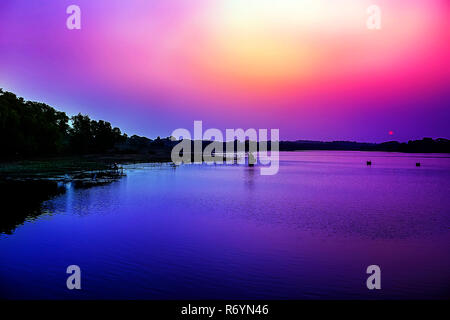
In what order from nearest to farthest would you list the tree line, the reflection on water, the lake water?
the lake water
the reflection on water
the tree line

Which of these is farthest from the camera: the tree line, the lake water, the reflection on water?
the tree line

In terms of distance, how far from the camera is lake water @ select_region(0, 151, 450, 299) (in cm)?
1400

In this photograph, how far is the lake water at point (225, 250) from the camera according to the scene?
45.9ft

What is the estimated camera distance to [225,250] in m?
19.8

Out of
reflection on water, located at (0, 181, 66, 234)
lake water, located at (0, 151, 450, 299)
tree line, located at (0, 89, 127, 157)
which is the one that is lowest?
lake water, located at (0, 151, 450, 299)

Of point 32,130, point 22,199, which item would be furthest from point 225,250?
point 32,130

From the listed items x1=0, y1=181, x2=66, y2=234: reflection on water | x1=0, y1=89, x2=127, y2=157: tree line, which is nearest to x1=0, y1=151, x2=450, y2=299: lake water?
x1=0, y1=181, x2=66, y2=234: reflection on water

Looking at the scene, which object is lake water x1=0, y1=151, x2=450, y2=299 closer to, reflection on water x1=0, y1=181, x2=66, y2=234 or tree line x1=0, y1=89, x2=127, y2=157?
reflection on water x1=0, y1=181, x2=66, y2=234

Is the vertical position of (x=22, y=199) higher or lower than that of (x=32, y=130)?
lower

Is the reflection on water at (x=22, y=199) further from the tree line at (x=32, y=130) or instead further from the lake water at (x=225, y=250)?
the tree line at (x=32, y=130)

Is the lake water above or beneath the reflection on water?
beneath

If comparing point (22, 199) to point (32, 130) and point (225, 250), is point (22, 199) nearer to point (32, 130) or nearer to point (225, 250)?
point (225, 250)

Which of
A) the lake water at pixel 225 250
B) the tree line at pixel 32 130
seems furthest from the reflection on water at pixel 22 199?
the tree line at pixel 32 130
